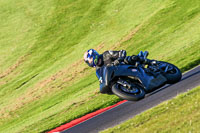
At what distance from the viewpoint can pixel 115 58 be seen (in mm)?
11484

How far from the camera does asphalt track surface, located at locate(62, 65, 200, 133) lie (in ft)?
42.7

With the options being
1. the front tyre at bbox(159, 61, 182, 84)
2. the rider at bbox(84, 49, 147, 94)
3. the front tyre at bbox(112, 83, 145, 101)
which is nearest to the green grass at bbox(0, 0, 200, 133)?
the front tyre at bbox(159, 61, 182, 84)

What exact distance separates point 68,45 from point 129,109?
2106 centimetres

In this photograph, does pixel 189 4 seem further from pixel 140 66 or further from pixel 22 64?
pixel 140 66

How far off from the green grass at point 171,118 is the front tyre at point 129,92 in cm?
102

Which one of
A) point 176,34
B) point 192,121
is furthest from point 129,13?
point 192,121

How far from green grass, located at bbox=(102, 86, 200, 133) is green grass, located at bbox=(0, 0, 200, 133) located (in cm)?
513

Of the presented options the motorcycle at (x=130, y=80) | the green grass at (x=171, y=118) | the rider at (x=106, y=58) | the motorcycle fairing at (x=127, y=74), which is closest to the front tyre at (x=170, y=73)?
the motorcycle at (x=130, y=80)

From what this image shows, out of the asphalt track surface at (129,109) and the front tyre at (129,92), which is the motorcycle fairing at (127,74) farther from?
the asphalt track surface at (129,109)

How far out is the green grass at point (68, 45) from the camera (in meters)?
19.9

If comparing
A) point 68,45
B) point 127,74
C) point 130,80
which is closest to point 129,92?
point 127,74

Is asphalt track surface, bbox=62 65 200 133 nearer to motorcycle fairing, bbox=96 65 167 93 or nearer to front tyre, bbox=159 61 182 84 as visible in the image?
front tyre, bbox=159 61 182 84

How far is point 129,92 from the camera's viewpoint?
1023 cm

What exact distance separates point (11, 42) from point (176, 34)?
67.9 feet
